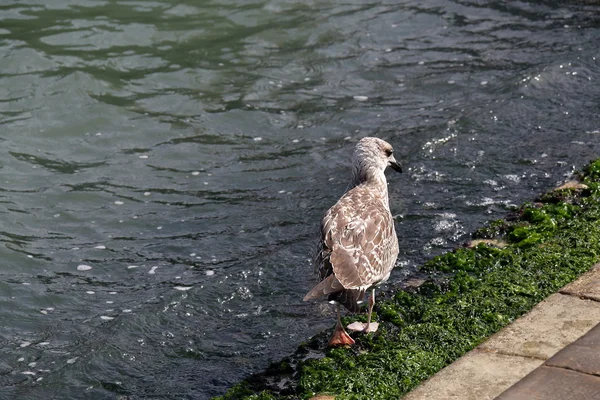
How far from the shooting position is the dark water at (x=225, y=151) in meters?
8.50

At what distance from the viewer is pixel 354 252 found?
745 centimetres

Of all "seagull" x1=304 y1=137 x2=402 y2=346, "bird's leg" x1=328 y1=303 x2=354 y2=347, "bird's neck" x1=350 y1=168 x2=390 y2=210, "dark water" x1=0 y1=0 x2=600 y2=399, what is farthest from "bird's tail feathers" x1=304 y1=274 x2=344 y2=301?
"bird's neck" x1=350 y1=168 x2=390 y2=210

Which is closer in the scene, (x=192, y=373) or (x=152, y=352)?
(x=192, y=373)

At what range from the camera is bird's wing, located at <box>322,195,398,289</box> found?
7246mm

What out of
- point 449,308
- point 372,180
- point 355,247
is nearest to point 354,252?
point 355,247

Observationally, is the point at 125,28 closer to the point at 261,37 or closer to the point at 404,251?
the point at 261,37

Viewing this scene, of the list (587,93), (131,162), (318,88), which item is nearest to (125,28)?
(318,88)

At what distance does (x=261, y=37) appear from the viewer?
57.2ft

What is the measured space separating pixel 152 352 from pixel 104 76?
838 centimetres

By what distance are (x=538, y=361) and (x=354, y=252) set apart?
6.36ft

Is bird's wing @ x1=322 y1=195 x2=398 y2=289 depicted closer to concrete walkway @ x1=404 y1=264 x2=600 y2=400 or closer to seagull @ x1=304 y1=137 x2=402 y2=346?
seagull @ x1=304 y1=137 x2=402 y2=346

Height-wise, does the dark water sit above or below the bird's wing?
below

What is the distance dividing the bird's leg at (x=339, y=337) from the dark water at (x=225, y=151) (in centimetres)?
56

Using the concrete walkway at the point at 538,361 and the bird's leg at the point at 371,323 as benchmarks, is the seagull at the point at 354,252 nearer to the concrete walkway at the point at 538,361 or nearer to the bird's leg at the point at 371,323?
the bird's leg at the point at 371,323
